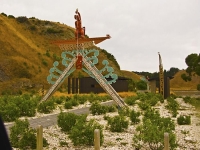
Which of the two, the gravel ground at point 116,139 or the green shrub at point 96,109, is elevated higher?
the green shrub at point 96,109

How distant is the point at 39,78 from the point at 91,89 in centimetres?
1409

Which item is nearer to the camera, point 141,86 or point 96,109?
point 96,109

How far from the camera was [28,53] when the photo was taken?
6444 centimetres

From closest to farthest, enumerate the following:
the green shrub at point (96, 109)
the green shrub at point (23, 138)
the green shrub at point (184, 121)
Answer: the green shrub at point (23, 138)
the green shrub at point (184, 121)
the green shrub at point (96, 109)

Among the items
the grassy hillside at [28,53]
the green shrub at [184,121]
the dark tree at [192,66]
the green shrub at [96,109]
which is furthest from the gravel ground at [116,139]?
the grassy hillside at [28,53]

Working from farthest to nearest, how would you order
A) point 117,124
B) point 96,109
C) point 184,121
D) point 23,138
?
point 96,109, point 184,121, point 117,124, point 23,138

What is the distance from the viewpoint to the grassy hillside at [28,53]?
51394 mm

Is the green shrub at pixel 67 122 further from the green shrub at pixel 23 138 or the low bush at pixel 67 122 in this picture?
the green shrub at pixel 23 138

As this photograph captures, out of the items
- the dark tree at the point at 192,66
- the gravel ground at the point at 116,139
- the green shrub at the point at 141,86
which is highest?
the dark tree at the point at 192,66

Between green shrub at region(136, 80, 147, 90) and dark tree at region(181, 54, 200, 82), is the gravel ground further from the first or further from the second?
green shrub at region(136, 80, 147, 90)

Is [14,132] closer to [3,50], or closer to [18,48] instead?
[3,50]

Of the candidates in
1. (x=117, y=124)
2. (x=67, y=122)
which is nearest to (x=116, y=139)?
(x=117, y=124)

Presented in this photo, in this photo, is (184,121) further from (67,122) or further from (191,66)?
(191,66)

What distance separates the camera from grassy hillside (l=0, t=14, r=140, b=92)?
5139 cm
